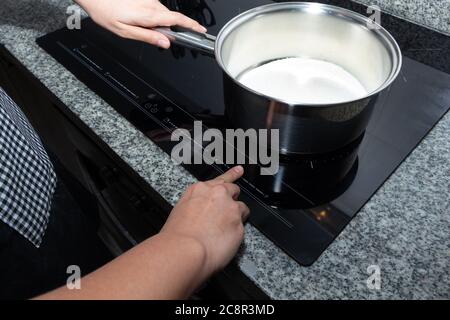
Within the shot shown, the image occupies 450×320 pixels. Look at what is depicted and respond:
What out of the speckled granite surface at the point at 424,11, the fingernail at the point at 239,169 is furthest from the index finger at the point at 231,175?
the speckled granite surface at the point at 424,11

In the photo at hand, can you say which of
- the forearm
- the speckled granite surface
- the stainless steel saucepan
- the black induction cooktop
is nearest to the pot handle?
the stainless steel saucepan

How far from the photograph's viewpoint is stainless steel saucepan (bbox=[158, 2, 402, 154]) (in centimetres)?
45

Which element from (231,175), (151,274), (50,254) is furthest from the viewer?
(50,254)

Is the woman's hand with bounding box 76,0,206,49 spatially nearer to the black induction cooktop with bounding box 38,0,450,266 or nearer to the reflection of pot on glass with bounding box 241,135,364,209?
the black induction cooktop with bounding box 38,0,450,266

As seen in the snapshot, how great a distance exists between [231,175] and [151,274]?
0.56 ft

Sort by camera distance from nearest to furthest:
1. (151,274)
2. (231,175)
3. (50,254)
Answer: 1. (151,274)
2. (231,175)
3. (50,254)

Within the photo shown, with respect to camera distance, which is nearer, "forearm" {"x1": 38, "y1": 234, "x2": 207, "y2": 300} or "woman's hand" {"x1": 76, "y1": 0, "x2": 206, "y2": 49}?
"forearm" {"x1": 38, "y1": 234, "x2": 207, "y2": 300}

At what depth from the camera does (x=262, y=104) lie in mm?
452

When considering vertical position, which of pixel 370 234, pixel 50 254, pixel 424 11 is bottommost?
pixel 50 254

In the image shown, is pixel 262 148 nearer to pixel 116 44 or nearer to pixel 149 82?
pixel 149 82

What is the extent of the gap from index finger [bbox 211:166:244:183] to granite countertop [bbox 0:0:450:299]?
5 cm

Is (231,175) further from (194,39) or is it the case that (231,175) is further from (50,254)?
(50,254)

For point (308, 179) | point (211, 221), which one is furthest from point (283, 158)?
point (211, 221)

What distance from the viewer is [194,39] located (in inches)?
20.6
